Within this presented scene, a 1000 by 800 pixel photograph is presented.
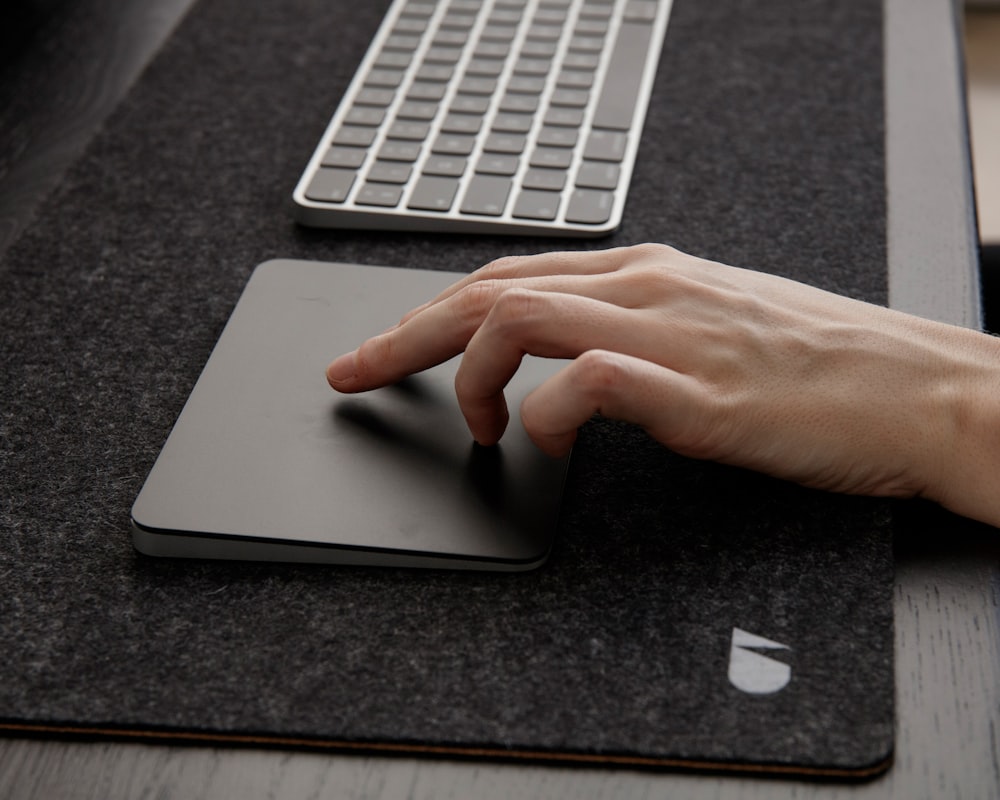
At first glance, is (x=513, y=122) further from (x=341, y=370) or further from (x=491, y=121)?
(x=341, y=370)

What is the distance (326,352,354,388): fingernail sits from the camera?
0.50 m

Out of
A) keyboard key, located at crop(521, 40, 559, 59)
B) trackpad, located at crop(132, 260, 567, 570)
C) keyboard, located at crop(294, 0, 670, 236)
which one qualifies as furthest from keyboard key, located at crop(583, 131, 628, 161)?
trackpad, located at crop(132, 260, 567, 570)

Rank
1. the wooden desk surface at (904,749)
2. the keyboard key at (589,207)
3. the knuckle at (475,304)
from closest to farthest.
→ the wooden desk surface at (904,749), the knuckle at (475,304), the keyboard key at (589,207)

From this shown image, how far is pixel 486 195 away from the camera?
65 cm

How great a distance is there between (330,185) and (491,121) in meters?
0.12

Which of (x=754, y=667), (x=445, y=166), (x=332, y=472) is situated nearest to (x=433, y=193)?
(x=445, y=166)

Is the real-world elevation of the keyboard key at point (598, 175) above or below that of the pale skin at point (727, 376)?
below

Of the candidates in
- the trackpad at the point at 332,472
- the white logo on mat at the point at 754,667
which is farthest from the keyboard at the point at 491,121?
the white logo on mat at the point at 754,667

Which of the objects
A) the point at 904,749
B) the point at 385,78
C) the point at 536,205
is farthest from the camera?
the point at 385,78

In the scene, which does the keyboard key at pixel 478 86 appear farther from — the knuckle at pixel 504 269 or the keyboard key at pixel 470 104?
the knuckle at pixel 504 269

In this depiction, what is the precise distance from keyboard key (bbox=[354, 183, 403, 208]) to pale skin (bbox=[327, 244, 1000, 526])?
0.51 ft

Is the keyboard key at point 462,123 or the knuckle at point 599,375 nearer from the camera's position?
the knuckle at point 599,375

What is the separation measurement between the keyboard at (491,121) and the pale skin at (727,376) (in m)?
0.15

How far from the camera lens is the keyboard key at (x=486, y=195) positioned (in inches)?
25.3
